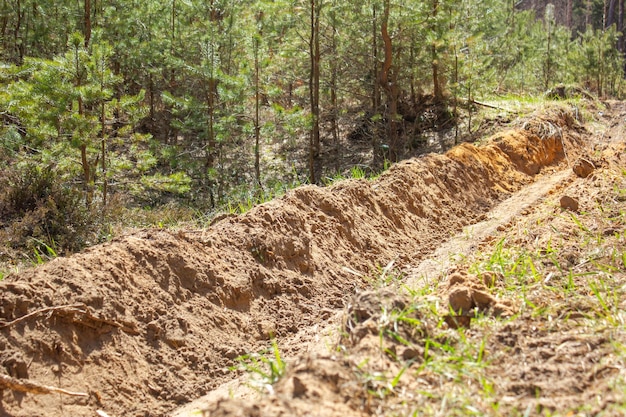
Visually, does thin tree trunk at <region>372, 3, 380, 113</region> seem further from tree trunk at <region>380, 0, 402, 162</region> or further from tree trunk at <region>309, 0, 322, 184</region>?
tree trunk at <region>309, 0, 322, 184</region>

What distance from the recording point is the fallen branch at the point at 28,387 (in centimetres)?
429

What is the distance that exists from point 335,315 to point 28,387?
302 cm

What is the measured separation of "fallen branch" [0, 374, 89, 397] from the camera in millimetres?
4289

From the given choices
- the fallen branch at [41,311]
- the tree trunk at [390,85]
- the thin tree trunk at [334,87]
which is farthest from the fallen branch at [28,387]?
the thin tree trunk at [334,87]

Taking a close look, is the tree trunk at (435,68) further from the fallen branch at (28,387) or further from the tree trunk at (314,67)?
the fallen branch at (28,387)

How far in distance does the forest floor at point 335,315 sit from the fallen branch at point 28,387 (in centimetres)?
2

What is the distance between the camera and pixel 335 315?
20.6 ft

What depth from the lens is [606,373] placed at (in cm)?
318

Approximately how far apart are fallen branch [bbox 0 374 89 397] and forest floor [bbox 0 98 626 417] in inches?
0.8

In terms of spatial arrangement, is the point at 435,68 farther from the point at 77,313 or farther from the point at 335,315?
the point at 77,313

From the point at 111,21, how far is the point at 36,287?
11.4m

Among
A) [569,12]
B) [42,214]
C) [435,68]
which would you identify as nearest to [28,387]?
[42,214]

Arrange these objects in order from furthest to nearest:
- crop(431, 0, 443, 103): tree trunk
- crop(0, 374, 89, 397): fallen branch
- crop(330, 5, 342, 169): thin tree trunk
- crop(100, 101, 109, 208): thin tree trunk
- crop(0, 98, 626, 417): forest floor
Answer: crop(330, 5, 342, 169): thin tree trunk
crop(431, 0, 443, 103): tree trunk
crop(100, 101, 109, 208): thin tree trunk
crop(0, 374, 89, 397): fallen branch
crop(0, 98, 626, 417): forest floor

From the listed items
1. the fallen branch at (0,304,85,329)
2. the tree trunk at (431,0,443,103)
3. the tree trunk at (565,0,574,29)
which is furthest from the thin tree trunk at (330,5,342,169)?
the tree trunk at (565,0,574,29)
